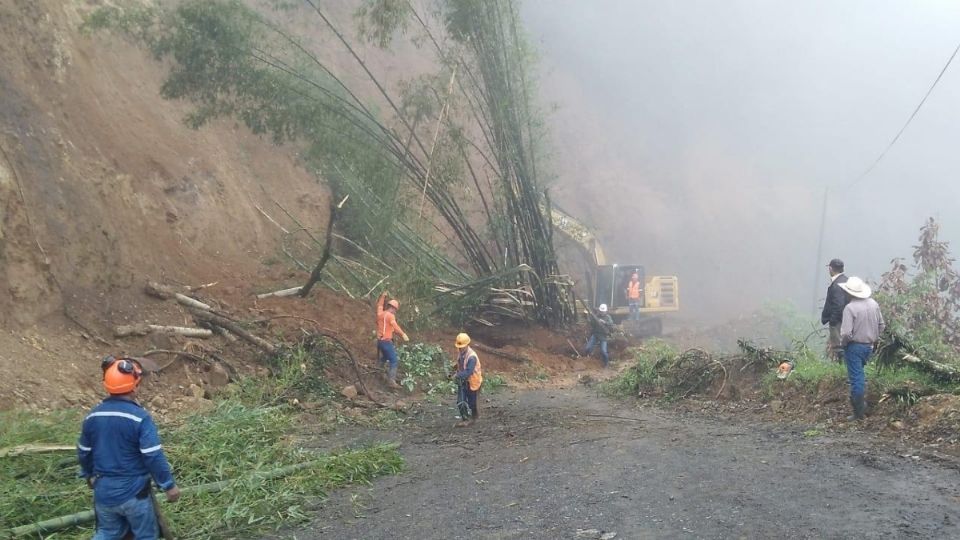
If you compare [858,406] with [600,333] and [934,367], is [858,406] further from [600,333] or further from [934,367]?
[600,333]

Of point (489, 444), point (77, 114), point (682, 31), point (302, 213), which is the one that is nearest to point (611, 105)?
point (682, 31)

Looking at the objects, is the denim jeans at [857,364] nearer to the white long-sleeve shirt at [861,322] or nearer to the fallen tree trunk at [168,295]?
the white long-sleeve shirt at [861,322]

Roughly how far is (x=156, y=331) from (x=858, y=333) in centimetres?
837

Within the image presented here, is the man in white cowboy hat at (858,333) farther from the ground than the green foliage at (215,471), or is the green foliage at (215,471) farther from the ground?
the man in white cowboy hat at (858,333)

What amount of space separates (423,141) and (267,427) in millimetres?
9394

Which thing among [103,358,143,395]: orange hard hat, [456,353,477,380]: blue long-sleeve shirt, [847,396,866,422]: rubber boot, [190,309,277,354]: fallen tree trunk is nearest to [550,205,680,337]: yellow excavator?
[190,309,277,354]: fallen tree trunk

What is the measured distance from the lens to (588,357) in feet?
52.5

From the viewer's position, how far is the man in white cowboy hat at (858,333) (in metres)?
6.86

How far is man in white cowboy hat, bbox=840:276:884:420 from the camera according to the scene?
6.86 m

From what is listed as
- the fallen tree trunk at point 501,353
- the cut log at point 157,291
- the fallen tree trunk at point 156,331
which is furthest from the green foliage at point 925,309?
the cut log at point 157,291

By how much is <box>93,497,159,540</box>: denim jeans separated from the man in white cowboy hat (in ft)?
20.2

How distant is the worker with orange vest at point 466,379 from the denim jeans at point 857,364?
3975 mm

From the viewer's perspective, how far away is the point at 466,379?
28.8 ft

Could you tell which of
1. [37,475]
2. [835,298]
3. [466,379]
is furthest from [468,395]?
[37,475]
